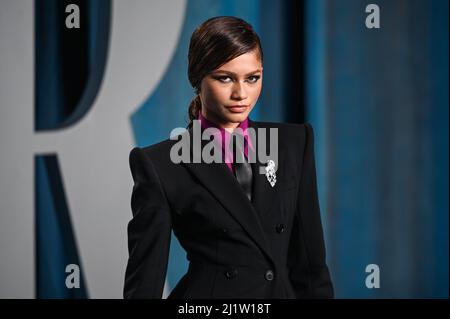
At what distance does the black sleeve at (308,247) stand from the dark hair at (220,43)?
0.78 ft

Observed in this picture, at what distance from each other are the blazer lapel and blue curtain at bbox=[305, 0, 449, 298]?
2.81ft

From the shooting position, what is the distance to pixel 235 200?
1.05m

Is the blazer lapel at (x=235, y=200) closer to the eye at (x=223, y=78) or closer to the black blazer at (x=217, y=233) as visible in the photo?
the black blazer at (x=217, y=233)

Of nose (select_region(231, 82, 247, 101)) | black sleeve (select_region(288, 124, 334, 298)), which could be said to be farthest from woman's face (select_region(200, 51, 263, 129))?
black sleeve (select_region(288, 124, 334, 298))

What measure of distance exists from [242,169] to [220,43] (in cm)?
22

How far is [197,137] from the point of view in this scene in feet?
3.68

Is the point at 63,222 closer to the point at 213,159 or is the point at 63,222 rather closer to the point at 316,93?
the point at 316,93

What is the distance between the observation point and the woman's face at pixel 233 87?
3.43 ft

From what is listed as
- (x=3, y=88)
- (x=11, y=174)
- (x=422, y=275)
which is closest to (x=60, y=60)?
(x=3, y=88)

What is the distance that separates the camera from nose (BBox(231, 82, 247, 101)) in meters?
1.05

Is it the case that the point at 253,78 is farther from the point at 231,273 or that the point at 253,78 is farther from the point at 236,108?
the point at 231,273

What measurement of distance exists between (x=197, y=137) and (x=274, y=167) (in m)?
0.15

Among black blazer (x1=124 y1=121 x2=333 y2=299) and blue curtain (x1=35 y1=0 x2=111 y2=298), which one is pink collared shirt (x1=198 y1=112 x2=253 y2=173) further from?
blue curtain (x1=35 y1=0 x2=111 y2=298)

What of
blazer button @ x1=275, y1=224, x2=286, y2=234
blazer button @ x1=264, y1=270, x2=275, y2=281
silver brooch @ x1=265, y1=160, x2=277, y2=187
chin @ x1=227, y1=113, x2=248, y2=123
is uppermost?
chin @ x1=227, y1=113, x2=248, y2=123
